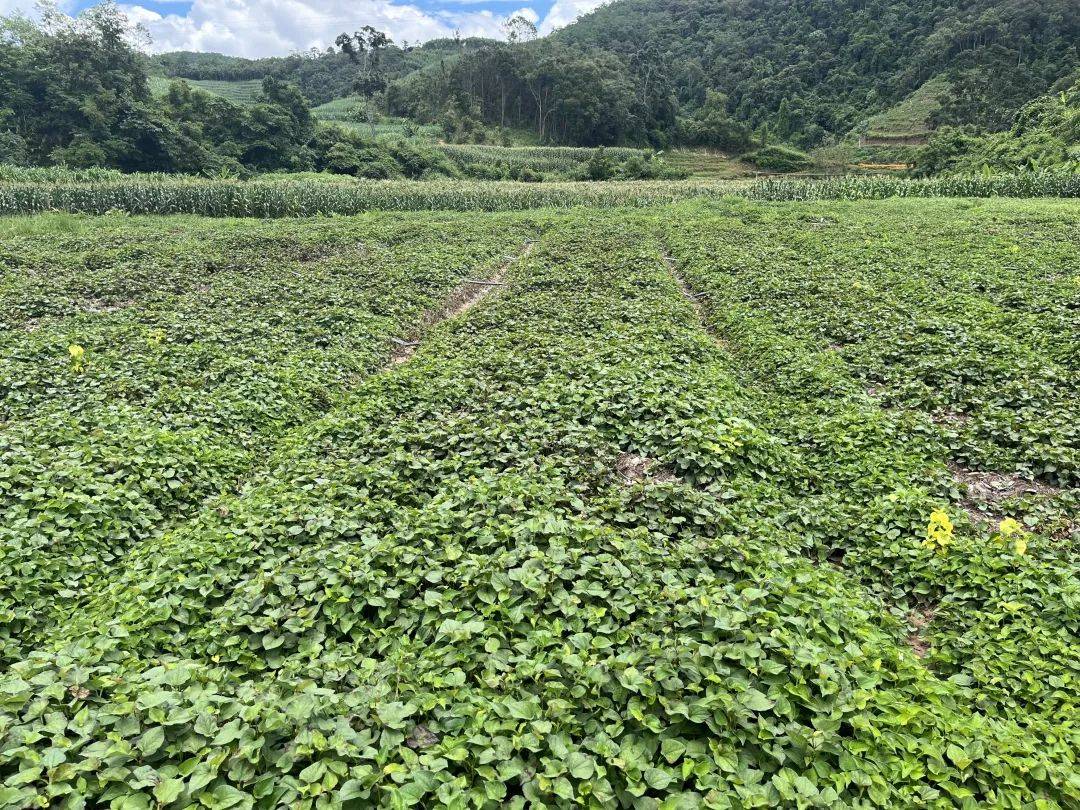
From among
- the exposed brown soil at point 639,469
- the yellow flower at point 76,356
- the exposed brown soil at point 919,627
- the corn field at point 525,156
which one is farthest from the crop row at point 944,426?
the corn field at point 525,156

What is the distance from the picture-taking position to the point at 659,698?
3.25 meters

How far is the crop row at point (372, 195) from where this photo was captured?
30.0m

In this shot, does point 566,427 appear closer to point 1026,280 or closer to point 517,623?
point 517,623

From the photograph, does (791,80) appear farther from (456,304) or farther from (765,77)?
(456,304)

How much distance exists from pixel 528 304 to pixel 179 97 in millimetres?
56223

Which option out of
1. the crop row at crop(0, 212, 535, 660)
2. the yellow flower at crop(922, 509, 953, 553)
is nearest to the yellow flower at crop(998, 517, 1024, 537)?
the yellow flower at crop(922, 509, 953, 553)

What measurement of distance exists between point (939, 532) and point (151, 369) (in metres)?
10.5

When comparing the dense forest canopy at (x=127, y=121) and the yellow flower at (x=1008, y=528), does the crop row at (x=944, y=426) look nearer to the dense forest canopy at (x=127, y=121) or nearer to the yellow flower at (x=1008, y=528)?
the yellow flower at (x=1008, y=528)

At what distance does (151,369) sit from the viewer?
924cm

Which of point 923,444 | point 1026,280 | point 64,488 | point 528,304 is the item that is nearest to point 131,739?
point 64,488

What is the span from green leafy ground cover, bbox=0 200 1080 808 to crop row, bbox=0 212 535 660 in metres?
0.43

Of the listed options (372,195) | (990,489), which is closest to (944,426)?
(990,489)

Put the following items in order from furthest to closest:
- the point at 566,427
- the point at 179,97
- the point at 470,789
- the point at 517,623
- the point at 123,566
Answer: the point at 179,97
the point at 566,427
the point at 123,566
the point at 517,623
the point at 470,789

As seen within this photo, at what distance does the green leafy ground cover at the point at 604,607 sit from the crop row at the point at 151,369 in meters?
0.43
